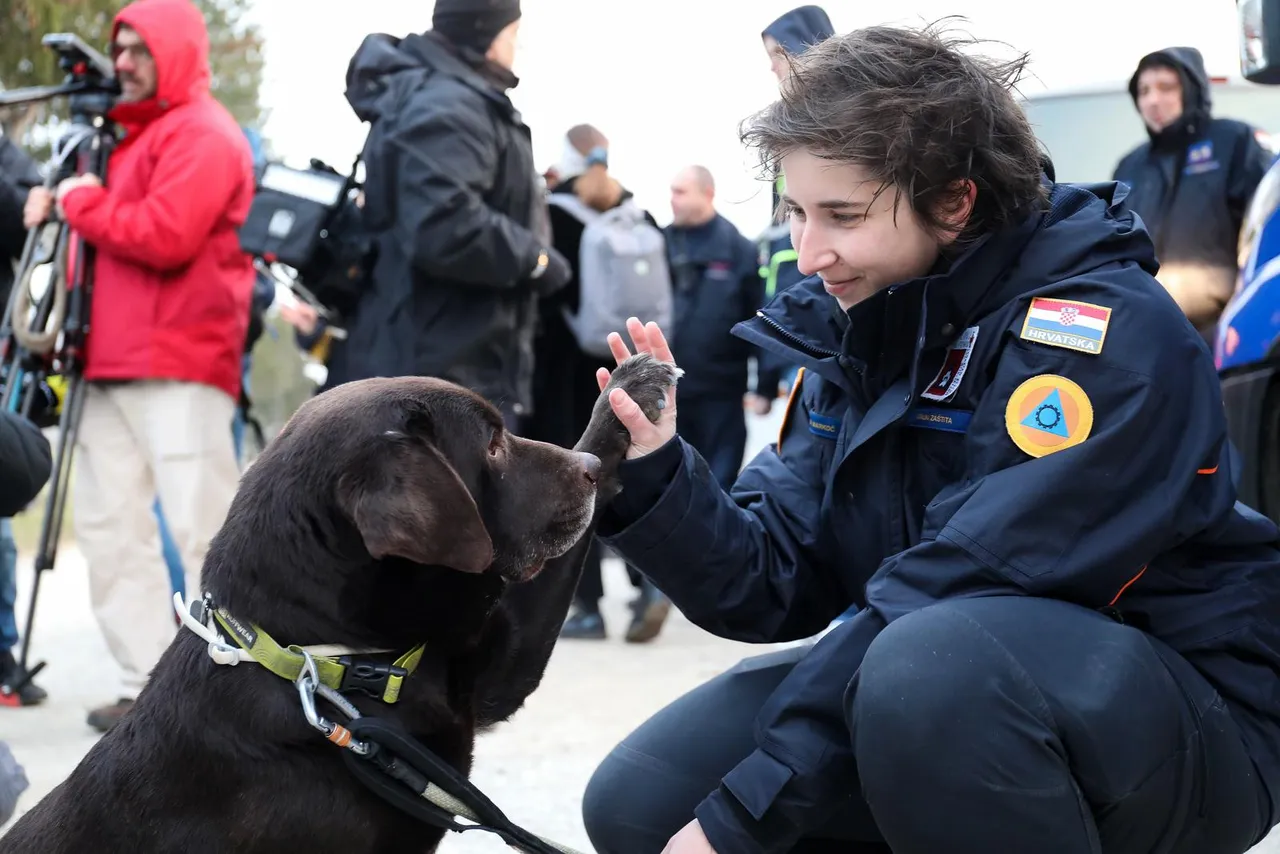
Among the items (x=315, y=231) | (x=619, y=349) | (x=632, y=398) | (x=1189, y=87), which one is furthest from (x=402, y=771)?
(x=1189, y=87)

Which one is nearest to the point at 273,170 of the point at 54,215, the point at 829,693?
the point at 54,215

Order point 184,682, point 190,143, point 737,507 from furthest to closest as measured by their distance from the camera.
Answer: point 190,143, point 737,507, point 184,682

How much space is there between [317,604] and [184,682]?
0.77ft

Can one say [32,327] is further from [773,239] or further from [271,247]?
[773,239]

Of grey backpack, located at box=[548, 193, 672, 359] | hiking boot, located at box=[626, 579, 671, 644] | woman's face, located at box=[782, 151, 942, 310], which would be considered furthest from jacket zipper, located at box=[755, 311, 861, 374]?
hiking boot, located at box=[626, 579, 671, 644]

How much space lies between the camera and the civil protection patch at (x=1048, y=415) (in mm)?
1950

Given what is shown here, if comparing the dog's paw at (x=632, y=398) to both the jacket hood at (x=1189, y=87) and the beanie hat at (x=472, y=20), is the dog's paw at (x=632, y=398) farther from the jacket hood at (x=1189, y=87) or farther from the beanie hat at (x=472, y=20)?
the jacket hood at (x=1189, y=87)

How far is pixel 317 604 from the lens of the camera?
2172 mm

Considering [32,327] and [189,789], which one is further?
[32,327]

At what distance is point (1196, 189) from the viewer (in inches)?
210

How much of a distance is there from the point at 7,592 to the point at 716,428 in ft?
10.3

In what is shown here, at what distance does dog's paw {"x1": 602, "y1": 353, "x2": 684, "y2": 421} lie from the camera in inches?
94.3

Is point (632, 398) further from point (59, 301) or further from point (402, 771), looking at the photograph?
point (59, 301)

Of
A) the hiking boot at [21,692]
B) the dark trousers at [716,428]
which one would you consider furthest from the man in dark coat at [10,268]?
the dark trousers at [716,428]
